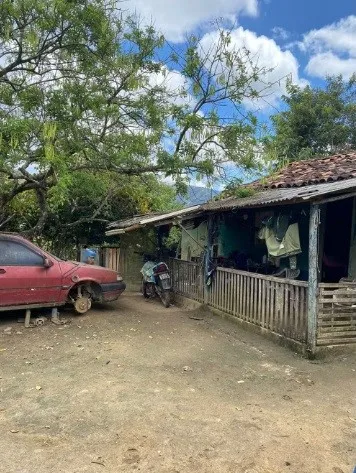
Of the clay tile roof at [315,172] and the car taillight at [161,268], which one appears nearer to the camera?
the clay tile roof at [315,172]

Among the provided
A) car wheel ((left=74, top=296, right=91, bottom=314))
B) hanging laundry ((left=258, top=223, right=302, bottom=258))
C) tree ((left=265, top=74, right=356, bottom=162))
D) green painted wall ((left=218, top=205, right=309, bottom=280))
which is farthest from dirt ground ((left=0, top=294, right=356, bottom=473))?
tree ((left=265, top=74, right=356, bottom=162))

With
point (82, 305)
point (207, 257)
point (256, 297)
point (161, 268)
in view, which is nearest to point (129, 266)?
point (161, 268)

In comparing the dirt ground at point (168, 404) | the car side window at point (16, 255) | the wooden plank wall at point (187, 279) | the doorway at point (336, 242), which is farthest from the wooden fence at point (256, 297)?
the car side window at point (16, 255)

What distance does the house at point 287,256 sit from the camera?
6.59 metres

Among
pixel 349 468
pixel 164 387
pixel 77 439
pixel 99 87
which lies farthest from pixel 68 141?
pixel 349 468

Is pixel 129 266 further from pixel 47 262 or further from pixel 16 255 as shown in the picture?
pixel 16 255

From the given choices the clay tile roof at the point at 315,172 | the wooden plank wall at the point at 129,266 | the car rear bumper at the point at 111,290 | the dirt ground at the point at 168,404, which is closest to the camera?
the dirt ground at the point at 168,404

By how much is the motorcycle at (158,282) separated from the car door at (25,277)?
3.26 m

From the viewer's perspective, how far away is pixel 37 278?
8.24m

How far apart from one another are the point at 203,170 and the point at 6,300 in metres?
4.85

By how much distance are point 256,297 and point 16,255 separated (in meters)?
4.78

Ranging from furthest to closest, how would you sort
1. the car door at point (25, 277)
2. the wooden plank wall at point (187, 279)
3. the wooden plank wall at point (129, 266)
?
1. the wooden plank wall at point (129, 266)
2. the wooden plank wall at point (187, 279)
3. the car door at point (25, 277)

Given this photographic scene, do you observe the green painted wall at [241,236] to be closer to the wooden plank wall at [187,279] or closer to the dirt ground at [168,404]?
the wooden plank wall at [187,279]

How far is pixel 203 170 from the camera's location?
30.2 feet
